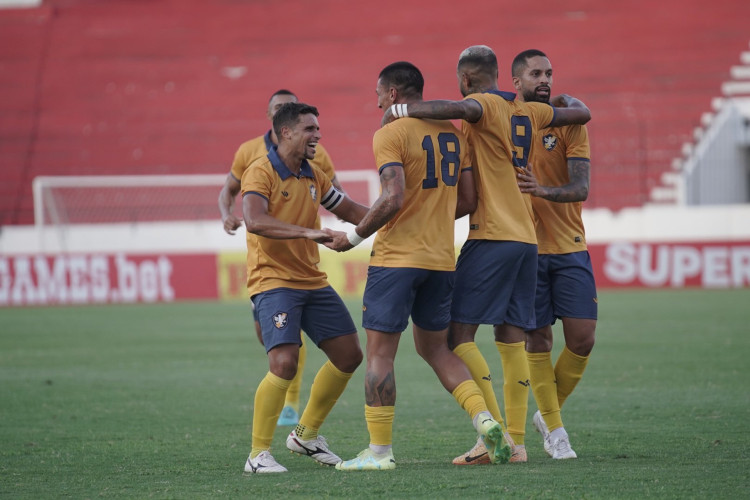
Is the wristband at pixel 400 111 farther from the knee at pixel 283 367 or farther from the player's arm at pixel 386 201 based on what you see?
the knee at pixel 283 367

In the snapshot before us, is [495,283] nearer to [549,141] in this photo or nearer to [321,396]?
[549,141]

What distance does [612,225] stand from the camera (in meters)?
21.6

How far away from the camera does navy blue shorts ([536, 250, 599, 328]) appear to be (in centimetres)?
613

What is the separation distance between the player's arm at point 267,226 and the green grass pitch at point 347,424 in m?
1.23

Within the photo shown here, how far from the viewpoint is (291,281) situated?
5750 millimetres

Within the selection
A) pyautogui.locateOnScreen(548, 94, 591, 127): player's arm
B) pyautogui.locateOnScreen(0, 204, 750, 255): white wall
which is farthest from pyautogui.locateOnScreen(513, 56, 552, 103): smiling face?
pyautogui.locateOnScreen(0, 204, 750, 255): white wall

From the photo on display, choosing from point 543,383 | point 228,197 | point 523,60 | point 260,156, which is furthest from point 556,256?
point 228,197

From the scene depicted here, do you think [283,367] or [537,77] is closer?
[283,367]

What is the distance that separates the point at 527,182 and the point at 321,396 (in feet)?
5.50

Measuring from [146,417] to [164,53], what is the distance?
23.3 meters

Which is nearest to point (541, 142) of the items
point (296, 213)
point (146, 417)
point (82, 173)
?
point (296, 213)

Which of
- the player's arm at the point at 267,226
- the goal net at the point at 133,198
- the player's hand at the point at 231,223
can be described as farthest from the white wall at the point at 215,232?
the player's arm at the point at 267,226

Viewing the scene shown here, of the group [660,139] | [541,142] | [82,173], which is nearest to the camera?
[541,142]

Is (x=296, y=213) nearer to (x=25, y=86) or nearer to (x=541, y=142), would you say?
(x=541, y=142)
